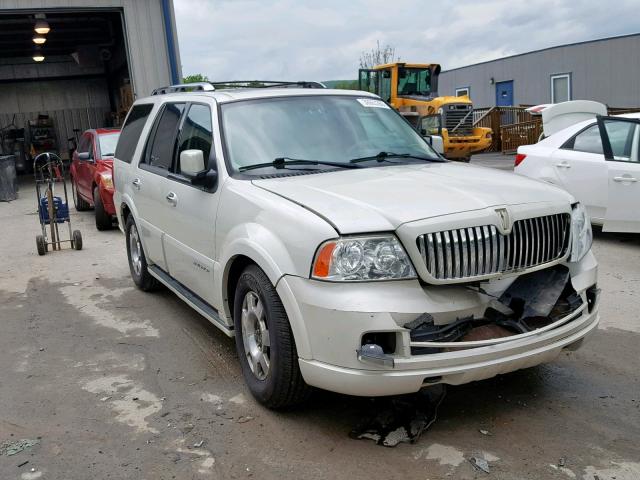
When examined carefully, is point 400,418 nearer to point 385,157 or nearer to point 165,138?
point 385,157

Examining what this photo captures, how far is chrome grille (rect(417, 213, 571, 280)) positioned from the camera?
3.25 m

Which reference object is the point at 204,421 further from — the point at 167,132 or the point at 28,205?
the point at 28,205

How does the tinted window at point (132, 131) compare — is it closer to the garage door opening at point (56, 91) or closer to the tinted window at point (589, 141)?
the tinted window at point (589, 141)

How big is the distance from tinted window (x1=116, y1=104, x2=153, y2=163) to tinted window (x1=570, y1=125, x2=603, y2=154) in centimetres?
520

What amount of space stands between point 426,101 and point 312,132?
17705mm

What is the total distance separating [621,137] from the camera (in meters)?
7.70

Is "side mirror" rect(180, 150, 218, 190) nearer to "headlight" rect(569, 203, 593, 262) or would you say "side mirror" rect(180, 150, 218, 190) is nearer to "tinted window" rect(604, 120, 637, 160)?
"headlight" rect(569, 203, 593, 262)

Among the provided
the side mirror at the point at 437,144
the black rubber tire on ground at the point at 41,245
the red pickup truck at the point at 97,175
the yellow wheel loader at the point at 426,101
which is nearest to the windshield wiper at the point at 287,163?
the side mirror at the point at 437,144

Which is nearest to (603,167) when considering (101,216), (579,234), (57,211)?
(579,234)

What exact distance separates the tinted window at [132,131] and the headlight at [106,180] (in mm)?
3750

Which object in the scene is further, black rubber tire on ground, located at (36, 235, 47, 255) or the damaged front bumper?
black rubber tire on ground, located at (36, 235, 47, 255)

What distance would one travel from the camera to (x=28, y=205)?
15758mm

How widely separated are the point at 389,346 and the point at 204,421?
1.28m

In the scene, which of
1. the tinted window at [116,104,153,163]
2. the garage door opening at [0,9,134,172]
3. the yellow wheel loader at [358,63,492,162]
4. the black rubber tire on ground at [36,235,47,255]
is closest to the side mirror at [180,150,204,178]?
the tinted window at [116,104,153,163]
